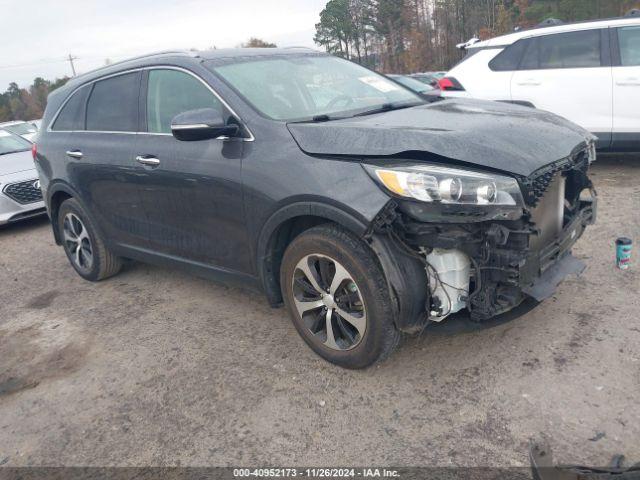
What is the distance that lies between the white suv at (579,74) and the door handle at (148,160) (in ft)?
14.9

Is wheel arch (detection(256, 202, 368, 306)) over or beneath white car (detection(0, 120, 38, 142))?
beneath

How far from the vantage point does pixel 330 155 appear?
2959 mm

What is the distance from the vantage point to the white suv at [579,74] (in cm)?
639

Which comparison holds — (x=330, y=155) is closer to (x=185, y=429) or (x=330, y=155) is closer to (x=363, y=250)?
(x=363, y=250)

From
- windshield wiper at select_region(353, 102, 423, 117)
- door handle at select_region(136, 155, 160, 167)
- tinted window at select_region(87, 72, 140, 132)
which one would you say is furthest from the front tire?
tinted window at select_region(87, 72, 140, 132)

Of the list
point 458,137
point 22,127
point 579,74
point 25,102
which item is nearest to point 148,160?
point 458,137

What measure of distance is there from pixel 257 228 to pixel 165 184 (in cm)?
92

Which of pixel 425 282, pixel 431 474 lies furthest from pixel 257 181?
pixel 431 474

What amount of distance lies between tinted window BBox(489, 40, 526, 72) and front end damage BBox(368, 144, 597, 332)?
4.58 m

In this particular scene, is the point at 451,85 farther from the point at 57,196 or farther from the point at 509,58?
the point at 57,196

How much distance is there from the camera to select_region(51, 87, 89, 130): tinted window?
4824 millimetres

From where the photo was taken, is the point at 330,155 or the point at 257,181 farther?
the point at 257,181

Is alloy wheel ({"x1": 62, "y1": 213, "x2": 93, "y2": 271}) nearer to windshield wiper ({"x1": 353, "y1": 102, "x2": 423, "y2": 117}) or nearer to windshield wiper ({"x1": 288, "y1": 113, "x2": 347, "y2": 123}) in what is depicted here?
windshield wiper ({"x1": 288, "y1": 113, "x2": 347, "y2": 123})

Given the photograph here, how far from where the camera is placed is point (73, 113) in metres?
4.93
